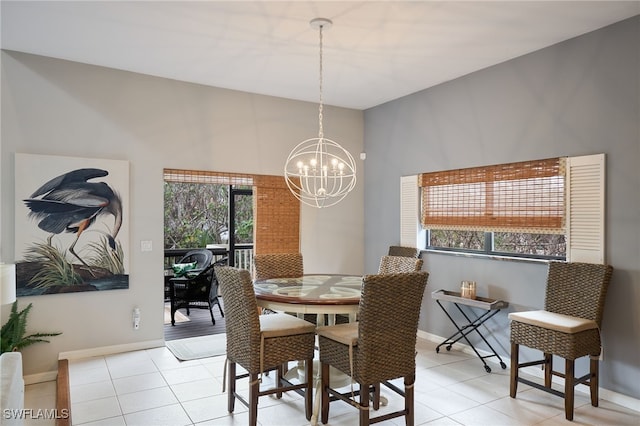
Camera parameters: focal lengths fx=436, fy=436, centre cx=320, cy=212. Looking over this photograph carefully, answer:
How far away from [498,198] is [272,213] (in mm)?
2546

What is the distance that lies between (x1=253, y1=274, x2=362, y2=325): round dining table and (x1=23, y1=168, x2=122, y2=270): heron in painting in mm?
1750

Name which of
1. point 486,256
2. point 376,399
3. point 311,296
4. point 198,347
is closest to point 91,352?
point 198,347

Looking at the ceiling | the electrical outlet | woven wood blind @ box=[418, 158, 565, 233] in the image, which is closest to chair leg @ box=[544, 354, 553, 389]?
woven wood blind @ box=[418, 158, 565, 233]

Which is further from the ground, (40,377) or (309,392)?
(309,392)

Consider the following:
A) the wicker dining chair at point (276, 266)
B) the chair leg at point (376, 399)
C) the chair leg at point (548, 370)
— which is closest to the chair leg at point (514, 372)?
the chair leg at point (548, 370)

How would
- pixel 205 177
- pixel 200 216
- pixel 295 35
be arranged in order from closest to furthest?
1. pixel 295 35
2. pixel 205 177
3. pixel 200 216

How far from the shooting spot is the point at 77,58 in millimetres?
4062

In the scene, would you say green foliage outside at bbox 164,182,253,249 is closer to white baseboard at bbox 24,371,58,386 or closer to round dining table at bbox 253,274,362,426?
white baseboard at bbox 24,371,58,386

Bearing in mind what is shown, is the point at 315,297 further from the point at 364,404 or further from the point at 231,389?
the point at 231,389

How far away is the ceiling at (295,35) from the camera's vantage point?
306 cm

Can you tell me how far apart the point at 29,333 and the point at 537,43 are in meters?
5.11

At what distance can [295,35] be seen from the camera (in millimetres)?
3518

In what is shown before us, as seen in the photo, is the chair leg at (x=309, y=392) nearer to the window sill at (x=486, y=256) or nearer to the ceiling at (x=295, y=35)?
the window sill at (x=486, y=256)

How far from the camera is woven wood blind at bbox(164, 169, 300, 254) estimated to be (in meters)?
5.19
